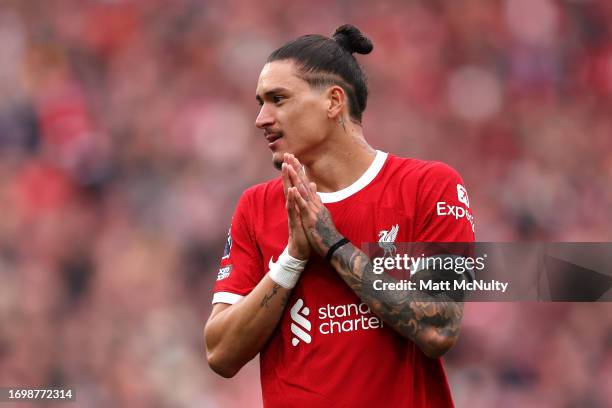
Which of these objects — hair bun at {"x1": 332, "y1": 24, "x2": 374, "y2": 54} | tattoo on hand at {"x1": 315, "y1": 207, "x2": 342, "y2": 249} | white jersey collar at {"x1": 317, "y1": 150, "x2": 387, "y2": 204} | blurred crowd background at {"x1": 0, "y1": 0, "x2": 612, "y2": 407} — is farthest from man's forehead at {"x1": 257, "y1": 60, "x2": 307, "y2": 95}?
blurred crowd background at {"x1": 0, "y1": 0, "x2": 612, "y2": 407}

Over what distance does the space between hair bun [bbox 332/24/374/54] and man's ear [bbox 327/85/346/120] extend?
205mm

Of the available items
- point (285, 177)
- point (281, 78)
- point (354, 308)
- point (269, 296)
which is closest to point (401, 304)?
point (354, 308)

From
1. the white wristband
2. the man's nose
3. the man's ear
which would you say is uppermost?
the man's ear

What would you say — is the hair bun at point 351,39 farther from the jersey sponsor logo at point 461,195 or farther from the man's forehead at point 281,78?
the jersey sponsor logo at point 461,195

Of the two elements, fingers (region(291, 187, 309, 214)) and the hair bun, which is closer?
fingers (region(291, 187, 309, 214))

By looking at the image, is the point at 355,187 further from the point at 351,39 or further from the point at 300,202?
the point at 351,39

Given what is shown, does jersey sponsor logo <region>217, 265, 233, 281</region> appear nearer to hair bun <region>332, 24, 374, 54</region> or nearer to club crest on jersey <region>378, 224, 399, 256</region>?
club crest on jersey <region>378, 224, 399, 256</region>

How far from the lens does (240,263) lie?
324cm

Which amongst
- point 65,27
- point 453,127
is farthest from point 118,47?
point 453,127

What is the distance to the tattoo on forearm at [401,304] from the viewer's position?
285cm

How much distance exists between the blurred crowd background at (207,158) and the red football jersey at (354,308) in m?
3.51

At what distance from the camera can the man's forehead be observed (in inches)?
126

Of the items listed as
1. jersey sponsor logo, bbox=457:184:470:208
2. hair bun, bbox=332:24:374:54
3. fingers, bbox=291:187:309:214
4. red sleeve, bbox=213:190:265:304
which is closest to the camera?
fingers, bbox=291:187:309:214

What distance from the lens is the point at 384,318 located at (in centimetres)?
286
